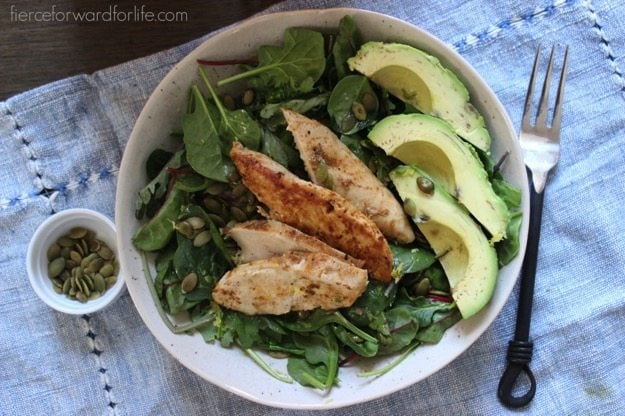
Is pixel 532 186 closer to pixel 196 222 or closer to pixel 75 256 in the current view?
pixel 196 222

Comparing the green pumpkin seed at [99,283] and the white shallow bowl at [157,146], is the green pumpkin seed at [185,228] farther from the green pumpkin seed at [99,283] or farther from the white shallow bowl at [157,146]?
the green pumpkin seed at [99,283]

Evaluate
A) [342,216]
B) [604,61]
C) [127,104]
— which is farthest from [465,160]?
[127,104]

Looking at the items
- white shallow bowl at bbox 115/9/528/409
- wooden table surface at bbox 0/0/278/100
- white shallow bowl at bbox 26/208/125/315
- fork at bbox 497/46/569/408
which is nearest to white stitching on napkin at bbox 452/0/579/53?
fork at bbox 497/46/569/408

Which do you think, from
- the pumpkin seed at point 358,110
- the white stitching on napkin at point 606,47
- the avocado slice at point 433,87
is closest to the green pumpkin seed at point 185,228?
the pumpkin seed at point 358,110

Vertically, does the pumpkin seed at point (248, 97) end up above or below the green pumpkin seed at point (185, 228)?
above

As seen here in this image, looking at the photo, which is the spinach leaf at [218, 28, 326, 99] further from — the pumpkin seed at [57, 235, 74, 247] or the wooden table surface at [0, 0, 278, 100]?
the pumpkin seed at [57, 235, 74, 247]

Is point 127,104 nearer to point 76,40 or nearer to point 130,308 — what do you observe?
point 76,40

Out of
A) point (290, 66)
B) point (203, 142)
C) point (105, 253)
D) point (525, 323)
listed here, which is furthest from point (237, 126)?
point (525, 323)

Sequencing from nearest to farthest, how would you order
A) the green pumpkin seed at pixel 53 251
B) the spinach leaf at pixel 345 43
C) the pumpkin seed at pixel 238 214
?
the spinach leaf at pixel 345 43
the pumpkin seed at pixel 238 214
the green pumpkin seed at pixel 53 251
